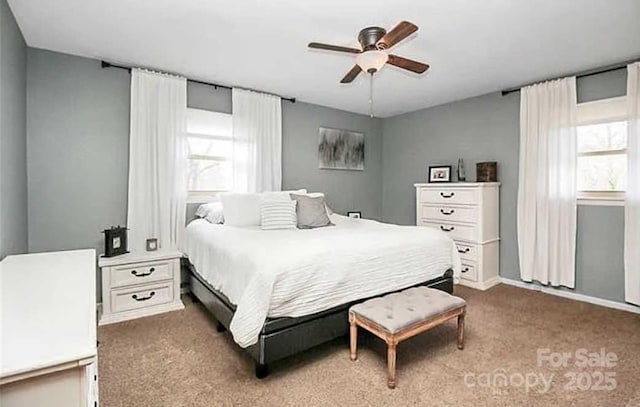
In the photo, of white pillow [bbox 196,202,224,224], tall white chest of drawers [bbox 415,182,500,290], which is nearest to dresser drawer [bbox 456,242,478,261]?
tall white chest of drawers [bbox 415,182,500,290]

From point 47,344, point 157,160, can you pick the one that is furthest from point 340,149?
point 47,344

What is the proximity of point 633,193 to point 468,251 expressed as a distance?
158cm

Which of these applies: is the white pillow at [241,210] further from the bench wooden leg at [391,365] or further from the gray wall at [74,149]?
the bench wooden leg at [391,365]

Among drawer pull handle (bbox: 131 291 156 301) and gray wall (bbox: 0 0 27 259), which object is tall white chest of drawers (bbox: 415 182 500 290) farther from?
gray wall (bbox: 0 0 27 259)

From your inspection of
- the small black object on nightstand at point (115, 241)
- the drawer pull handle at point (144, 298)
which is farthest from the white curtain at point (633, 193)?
the small black object on nightstand at point (115, 241)

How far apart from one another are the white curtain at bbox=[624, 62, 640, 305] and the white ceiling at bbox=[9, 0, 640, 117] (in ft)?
1.03

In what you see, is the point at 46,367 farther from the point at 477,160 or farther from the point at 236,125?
the point at 477,160

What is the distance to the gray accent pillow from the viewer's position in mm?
3225

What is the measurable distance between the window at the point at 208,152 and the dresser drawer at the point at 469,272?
3054 mm

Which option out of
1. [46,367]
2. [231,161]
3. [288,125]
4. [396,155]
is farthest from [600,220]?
[46,367]

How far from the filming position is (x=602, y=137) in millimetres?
3283

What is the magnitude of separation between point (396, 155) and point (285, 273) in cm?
393

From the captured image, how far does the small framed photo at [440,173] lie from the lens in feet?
14.6

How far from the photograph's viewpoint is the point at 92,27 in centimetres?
239
